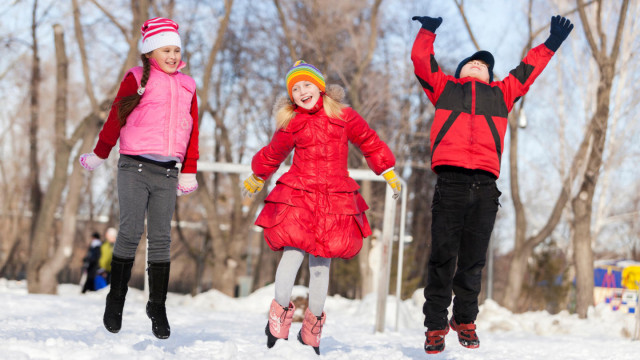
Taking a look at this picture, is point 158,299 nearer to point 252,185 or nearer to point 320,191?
point 252,185

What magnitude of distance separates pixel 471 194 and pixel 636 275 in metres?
5.90

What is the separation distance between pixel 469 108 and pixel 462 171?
0.40 meters

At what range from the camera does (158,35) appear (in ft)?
13.6

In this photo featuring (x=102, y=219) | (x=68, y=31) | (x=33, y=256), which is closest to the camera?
(x=33, y=256)

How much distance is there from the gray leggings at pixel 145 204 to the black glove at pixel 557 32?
251 centimetres

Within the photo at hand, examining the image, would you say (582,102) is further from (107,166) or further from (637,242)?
(107,166)

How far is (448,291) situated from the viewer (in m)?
4.30

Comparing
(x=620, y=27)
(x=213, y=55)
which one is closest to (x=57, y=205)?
(x=213, y=55)

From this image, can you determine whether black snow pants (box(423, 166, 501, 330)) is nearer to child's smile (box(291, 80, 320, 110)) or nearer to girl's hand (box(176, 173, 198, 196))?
child's smile (box(291, 80, 320, 110))

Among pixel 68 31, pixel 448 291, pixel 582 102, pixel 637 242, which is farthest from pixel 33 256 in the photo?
pixel 637 242

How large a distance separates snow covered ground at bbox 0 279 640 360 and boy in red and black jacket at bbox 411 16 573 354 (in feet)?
2.25

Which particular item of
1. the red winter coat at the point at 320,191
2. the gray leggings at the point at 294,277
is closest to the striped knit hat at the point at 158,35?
the red winter coat at the point at 320,191

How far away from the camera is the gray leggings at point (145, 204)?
159 inches

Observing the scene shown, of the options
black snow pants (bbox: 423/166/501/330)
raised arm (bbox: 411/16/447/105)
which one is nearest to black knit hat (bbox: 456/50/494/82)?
raised arm (bbox: 411/16/447/105)
